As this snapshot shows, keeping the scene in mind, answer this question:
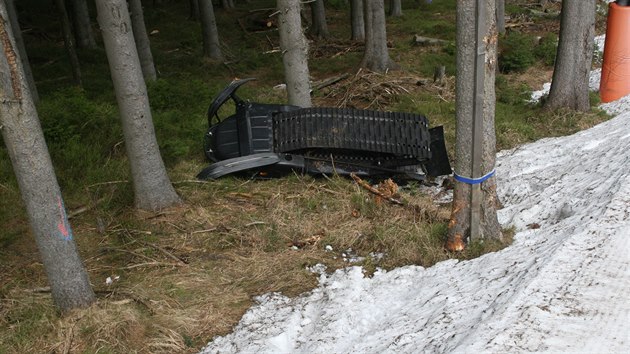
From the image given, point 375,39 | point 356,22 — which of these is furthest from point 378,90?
point 356,22

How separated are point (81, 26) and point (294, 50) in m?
11.9

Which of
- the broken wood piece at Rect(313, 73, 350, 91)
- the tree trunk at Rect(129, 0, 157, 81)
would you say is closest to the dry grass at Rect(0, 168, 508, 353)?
the broken wood piece at Rect(313, 73, 350, 91)

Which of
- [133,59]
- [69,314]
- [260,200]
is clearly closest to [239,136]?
[260,200]

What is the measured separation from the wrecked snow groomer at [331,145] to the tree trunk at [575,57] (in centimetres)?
331

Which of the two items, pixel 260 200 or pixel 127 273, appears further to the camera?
pixel 260 200

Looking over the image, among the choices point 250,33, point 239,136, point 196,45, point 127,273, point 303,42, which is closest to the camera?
point 127,273

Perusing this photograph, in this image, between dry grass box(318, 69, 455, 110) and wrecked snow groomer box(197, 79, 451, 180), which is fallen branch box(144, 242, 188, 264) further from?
dry grass box(318, 69, 455, 110)

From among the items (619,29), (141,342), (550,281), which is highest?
(619,29)

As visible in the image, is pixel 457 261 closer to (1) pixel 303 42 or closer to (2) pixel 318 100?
(1) pixel 303 42

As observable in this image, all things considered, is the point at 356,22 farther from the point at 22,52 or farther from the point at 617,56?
the point at 22,52

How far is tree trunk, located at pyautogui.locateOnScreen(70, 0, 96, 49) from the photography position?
1747cm

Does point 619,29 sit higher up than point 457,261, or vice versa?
point 619,29

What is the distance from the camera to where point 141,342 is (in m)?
4.31

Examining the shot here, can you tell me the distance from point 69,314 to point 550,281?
352 cm
